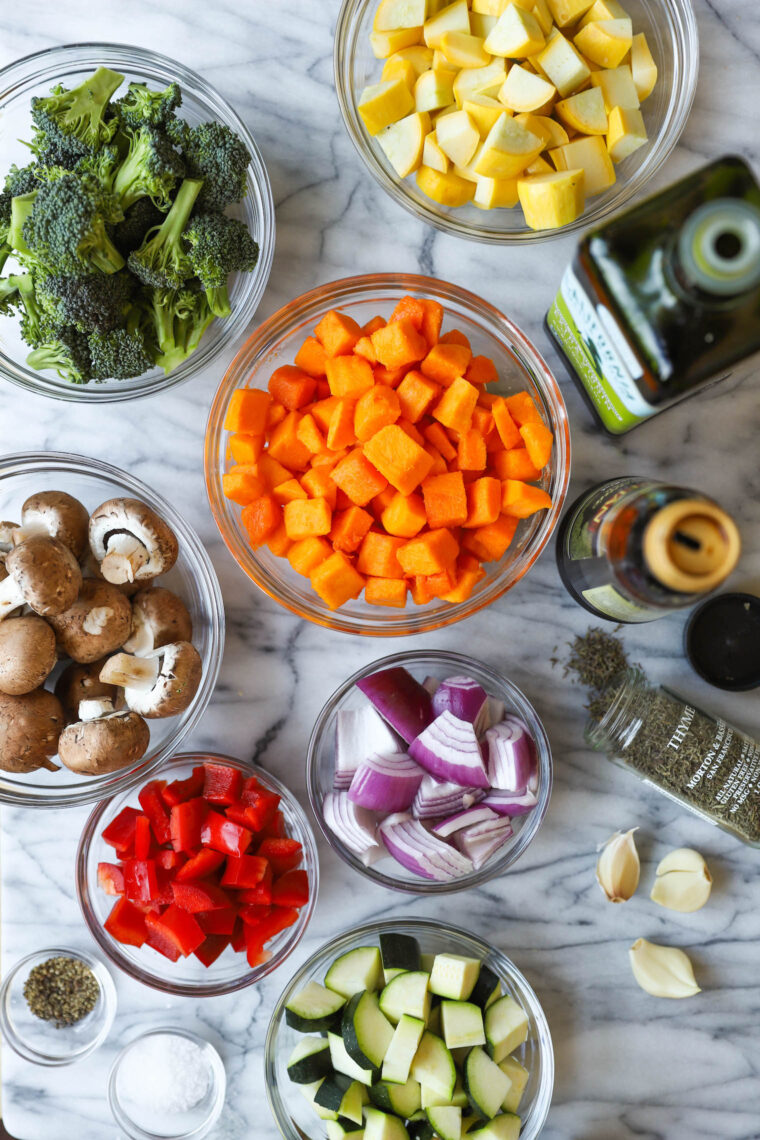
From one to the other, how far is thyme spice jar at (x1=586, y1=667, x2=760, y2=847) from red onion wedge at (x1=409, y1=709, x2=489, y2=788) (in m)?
0.27

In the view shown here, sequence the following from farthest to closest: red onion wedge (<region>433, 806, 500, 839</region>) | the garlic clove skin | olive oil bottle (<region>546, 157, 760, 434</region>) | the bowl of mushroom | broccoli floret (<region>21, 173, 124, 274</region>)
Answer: the garlic clove skin → red onion wedge (<region>433, 806, 500, 839</region>) → the bowl of mushroom → broccoli floret (<region>21, 173, 124, 274</region>) → olive oil bottle (<region>546, 157, 760, 434</region>)

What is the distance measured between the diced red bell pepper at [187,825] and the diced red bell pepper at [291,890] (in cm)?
19

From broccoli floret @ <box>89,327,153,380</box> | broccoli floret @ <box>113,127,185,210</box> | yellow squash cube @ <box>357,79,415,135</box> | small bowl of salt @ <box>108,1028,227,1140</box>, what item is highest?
yellow squash cube @ <box>357,79,415,135</box>

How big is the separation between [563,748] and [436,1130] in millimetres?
811

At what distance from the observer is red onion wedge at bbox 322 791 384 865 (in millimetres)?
1723

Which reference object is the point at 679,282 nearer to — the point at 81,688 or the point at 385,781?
the point at 385,781


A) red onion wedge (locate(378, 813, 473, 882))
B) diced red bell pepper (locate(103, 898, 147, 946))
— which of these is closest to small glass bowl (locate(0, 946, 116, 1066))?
diced red bell pepper (locate(103, 898, 147, 946))

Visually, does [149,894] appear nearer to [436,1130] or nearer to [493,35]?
[436,1130]

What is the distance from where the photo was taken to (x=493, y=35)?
1512 millimetres

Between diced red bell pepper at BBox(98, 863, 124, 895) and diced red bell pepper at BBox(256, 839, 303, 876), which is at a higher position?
diced red bell pepper at BBox(256, 839, 303, 876)

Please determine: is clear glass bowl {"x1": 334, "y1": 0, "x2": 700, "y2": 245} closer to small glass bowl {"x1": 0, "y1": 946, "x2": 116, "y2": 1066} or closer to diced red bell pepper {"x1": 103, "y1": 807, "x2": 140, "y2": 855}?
diced red bell pepper {"x1": 103, "y1": 807, "x2": 140, "y2": 855}

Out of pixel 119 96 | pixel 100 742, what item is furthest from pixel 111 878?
pixel 119 96

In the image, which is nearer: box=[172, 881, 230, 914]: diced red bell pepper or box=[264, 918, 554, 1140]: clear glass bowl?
box=[172, 881, 230, 914]: diced red bell pepper

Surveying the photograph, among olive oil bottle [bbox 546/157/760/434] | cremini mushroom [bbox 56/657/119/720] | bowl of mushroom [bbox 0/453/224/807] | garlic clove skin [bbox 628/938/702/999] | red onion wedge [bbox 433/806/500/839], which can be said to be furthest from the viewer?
garlic clove skin [bbox 628/938/702/999]
